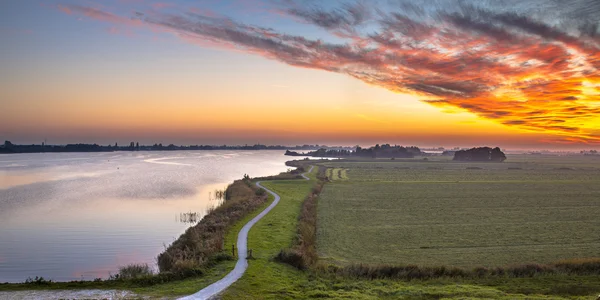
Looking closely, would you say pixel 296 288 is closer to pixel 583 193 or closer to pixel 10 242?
pixel 10 242

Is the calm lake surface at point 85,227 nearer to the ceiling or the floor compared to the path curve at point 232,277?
nearer to the floor

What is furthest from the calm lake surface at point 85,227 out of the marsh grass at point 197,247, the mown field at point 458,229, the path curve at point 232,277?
the mown field at point 458,229

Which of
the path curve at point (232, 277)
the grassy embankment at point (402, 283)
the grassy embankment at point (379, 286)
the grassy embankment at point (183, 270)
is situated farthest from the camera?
the grassy embankment at point (402, 283)

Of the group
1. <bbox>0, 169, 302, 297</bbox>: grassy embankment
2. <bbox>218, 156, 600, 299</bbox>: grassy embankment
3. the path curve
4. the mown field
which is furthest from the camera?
the mown field

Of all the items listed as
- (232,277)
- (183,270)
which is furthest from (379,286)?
(183,270)

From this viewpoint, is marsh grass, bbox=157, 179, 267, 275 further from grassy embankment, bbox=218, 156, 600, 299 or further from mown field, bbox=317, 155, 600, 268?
mown field, bbox=317, 155, 600, 268

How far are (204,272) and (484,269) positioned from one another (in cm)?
1480

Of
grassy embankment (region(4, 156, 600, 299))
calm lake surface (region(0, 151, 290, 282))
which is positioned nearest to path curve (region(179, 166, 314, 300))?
grassy embankment (region(4, 156, 600, 299))

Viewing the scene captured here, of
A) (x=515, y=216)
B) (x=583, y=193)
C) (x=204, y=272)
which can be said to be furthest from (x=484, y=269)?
(x=583, y=193)

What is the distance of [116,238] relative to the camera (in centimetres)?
3170

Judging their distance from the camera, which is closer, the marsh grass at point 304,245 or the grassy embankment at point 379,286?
the grassy embankment at point 379,286

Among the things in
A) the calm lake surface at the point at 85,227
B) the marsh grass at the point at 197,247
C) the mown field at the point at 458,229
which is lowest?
the calm lake surface at the point at 85,227

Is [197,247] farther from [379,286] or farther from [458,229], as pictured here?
[458,229]

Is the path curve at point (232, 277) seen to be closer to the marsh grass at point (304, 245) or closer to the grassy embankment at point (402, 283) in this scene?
the grassy embankment at point (402, 283)
